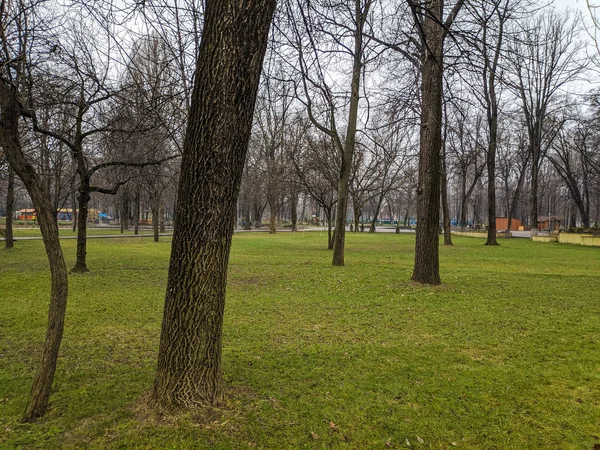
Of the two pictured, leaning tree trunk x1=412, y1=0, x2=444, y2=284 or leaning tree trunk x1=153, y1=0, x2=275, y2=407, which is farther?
leaning tree trunk x1=412, y1=0, x2=444, y2=284

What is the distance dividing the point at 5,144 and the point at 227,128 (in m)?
1.51

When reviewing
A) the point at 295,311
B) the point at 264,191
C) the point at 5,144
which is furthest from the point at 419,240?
the point at 264,191

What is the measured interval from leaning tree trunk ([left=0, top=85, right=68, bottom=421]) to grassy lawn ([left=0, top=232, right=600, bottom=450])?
0.18 m

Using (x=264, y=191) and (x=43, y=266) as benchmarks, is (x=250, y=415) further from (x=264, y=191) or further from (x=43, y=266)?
(x=264, y=191)

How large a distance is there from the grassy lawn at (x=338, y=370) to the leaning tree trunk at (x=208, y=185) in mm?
458

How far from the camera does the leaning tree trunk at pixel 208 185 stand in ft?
8.43

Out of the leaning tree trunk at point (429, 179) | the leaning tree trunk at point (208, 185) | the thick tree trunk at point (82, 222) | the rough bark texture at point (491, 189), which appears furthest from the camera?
the rough bark texture at point (491, 189)

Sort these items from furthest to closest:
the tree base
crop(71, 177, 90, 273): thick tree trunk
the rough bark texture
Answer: the rough bark texture → the tree base → crop(71, 177, 90, 273): thick tree trunk

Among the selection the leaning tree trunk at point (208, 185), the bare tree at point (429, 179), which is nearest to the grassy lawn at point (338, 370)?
the leaning tree trunk at point (208, 185)

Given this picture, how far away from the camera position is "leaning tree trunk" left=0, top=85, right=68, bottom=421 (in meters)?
2.62

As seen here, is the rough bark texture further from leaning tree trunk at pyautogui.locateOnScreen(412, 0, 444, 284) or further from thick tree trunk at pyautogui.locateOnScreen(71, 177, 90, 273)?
thick tree trunk at pyautogui.locateOnScreen(71, 177, 90, 273)

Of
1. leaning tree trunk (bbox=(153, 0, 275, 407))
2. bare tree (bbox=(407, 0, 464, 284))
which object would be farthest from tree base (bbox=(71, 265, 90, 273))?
leaning tree trunk (bbox=(153, 0, 275, 407))

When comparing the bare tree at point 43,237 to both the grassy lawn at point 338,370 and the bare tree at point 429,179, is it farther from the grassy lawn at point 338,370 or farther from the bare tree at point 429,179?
the bare tree at point 429,179

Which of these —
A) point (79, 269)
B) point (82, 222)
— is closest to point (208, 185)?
point (82, 222)
